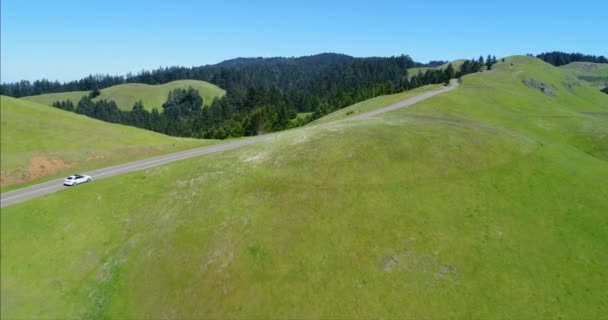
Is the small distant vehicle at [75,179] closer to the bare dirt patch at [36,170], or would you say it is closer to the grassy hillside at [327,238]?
the grassy hillside at [327,238]

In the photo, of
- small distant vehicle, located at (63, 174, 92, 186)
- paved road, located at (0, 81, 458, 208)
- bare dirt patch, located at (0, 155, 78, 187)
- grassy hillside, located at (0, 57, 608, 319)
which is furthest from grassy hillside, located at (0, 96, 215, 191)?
grassy hillside, located at (0, 57, 608, 319)

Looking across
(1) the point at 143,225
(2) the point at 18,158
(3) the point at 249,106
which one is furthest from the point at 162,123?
(1) the point at 143,225

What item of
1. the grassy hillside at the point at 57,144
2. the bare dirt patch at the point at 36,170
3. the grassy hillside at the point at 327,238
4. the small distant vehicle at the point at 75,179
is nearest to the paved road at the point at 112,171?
the small distant vehicle at the point at 75,179

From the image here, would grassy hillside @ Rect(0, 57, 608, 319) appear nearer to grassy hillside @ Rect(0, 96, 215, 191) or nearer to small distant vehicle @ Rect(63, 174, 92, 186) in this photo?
small distant vehicle @ Rect(63, 174, 92, 186)

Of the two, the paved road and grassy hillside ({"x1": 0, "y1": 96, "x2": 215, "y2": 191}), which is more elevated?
grassy hillside ({"x1": 0, "y1": 96, "x2": 215, "y2": 191})

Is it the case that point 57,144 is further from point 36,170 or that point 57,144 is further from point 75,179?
point 75,179

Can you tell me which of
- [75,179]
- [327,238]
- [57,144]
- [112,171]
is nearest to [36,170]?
[57,144]

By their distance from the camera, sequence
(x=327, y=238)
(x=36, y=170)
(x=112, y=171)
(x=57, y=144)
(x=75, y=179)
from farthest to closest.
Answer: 1. (x=57, y=144)
2. (x=112, y=171)
3. (x=36, y=170)
4. (x=75, y=179)
5. (x=327, y=238)
